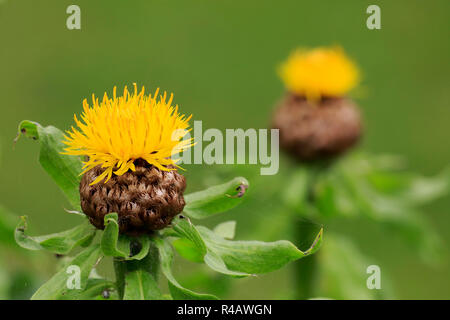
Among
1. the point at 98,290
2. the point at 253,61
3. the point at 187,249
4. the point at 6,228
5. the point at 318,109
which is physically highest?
the point at 253,61

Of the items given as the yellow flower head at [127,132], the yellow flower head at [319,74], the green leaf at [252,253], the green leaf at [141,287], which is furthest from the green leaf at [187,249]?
the yellow flower head at [319,74]

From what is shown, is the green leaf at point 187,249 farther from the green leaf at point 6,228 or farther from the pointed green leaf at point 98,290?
the green leaf at point 6,228

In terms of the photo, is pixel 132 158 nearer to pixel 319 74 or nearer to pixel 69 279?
pixel 69 279

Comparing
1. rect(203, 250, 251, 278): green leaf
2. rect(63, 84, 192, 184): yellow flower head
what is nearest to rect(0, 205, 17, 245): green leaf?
rect(63, 84, 192, 184): yellow flower head

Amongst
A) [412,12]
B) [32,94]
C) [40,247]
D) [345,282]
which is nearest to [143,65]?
[32,94]

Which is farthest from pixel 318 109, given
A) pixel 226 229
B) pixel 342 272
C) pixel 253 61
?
pixel 253 61

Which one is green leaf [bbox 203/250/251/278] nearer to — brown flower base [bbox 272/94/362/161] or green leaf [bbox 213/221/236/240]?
green leaf [bbox 213/221/236/240]

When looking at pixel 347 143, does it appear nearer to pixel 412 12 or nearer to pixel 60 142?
pixel 60 142
